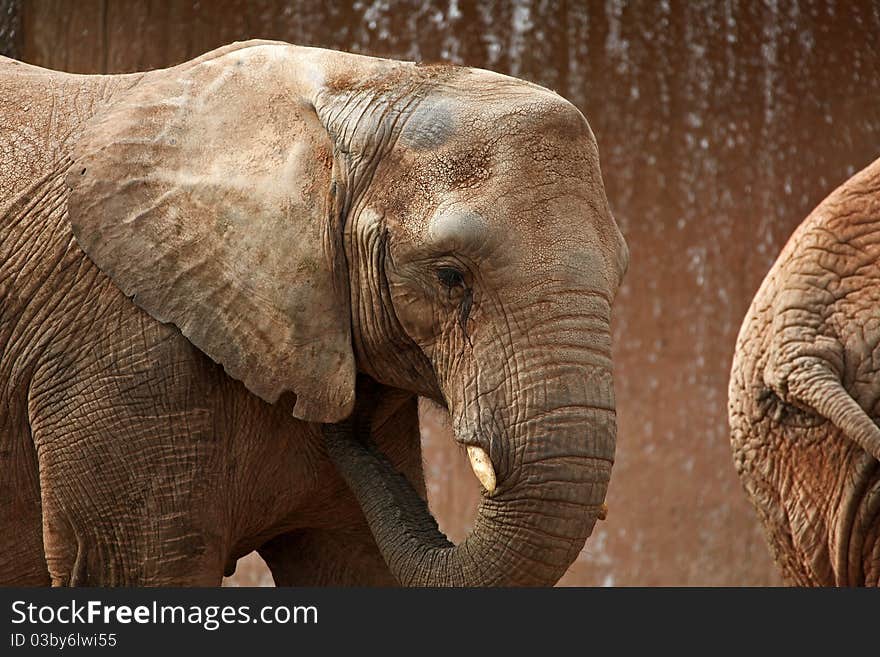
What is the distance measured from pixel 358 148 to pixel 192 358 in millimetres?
459

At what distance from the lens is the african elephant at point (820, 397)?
3.74m

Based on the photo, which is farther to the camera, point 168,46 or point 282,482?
point 168,46

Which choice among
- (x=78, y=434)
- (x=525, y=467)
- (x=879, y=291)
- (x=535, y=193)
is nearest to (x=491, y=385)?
(x=525, y=467)

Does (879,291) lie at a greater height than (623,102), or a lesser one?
greater

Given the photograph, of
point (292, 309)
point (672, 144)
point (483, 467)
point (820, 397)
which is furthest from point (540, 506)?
point (672, 144)

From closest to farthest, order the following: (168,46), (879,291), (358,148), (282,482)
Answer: (358,148) → (282,482) → (879,291) → (168,46)

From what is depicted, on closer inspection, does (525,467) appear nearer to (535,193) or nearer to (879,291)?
(535,193)

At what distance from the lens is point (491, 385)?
260 centimetres

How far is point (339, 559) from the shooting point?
324 cm

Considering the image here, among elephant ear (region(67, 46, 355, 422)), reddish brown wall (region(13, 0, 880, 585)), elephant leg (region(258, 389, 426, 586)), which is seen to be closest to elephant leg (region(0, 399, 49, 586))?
elephant ear (region(67, 46, 355, 422))

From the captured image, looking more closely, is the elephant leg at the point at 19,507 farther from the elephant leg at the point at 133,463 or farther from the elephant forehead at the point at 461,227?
the elephant forehead at the point at 461,227

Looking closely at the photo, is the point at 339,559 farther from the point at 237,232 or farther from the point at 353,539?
the point at 237,232

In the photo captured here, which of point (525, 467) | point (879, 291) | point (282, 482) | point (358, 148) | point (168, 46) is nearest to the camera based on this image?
point (525, 467)

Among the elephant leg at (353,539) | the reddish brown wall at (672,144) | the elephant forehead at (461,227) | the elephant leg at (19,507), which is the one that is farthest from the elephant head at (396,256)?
the reddish brown wall at (672,144)
